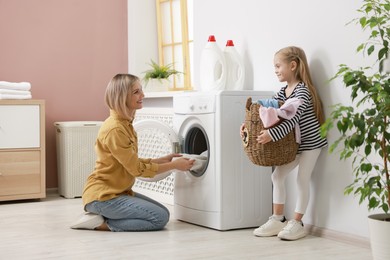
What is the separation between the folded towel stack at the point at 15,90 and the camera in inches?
179

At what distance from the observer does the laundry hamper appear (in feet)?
16.1

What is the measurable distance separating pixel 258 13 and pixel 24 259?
73.4 inches

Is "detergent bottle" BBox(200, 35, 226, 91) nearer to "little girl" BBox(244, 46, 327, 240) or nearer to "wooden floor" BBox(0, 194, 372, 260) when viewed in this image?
"little girl" BBox(244, 46, 327, 240)

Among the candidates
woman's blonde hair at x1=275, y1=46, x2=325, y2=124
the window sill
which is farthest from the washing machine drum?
the window sill

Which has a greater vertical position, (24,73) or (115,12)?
(115,12)

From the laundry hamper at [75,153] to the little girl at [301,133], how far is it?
190 centimetres

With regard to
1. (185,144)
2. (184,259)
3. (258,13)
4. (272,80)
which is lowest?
(184,259)

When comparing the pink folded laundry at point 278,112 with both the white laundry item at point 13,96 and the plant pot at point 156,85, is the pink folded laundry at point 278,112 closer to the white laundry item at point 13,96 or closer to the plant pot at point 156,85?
the plant pot at point 156,85

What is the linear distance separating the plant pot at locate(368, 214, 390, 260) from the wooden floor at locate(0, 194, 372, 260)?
0.29 metres

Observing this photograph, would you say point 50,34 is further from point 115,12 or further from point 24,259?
point 24,259

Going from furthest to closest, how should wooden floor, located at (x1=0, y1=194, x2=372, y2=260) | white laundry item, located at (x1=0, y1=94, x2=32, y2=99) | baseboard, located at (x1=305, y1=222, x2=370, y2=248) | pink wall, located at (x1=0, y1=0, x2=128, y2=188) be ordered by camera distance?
pink wall, located at (x1=0, y1=0, x2=128, y2=188), white laundry item, located at (x1=0, y1=94, x2=32, y2=99), baseboard, located at (x1=305, y1=222, x2=370, y2=248), wooden floor, located at (x1=0, y1=194, x2=372, y2=260)

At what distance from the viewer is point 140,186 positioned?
16.4 ft

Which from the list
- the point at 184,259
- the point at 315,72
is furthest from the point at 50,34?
the point at 184,259

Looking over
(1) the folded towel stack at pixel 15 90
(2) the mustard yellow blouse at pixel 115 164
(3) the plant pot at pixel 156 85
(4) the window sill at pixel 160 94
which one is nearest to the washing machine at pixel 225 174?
(2) the mustard yellow blouse at pixel 115 164
